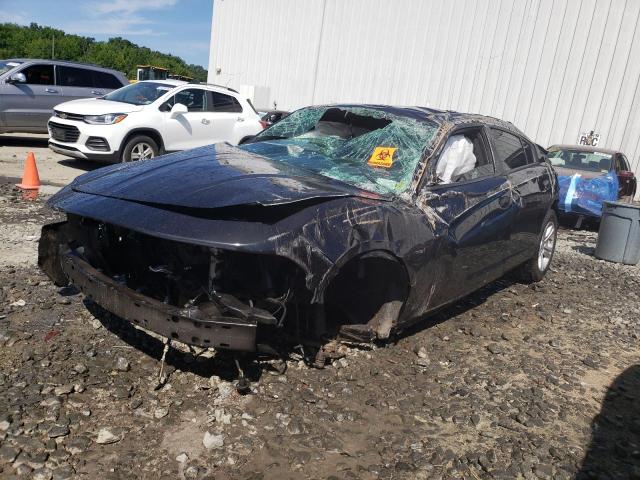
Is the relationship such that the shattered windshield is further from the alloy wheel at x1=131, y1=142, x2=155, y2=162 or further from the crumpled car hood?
the alloy wheel at x1=131, y1=142, x2=155, y2=162

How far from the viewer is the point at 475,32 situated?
15.2 m

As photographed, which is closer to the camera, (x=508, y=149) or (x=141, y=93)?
(x=508, y=149)

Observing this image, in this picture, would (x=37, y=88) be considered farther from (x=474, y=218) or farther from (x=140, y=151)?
(x=474, y=218)

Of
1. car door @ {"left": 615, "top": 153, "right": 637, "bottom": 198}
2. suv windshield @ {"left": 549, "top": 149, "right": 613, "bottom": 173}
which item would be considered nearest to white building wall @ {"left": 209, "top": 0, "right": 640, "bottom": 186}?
suv windshield @ {"left": 549, "top": 149, "right": 613, "bottom": 173}

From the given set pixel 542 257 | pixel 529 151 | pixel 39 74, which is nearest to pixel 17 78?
pixel 39 74

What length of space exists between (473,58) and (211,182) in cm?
1403

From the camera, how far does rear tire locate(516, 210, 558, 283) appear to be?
18.2 feet

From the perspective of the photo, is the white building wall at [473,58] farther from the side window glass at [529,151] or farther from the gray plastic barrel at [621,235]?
the side window glass at [529,151]

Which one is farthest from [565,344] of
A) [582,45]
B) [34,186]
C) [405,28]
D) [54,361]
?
[405,28]

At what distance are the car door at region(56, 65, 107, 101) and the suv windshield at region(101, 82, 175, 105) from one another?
7.64ft

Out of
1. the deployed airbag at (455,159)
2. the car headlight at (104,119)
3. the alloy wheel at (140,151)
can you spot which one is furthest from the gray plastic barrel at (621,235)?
the car headlight at (104,119)

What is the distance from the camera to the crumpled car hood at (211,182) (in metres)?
2.83

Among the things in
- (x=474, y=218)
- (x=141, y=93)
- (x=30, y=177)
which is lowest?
(x=30, y=177)

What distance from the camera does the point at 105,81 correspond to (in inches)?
494
